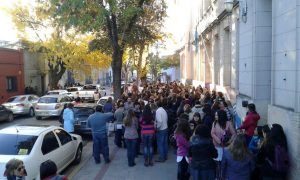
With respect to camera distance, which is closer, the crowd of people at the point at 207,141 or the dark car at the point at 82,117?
the crowd of people at the point at 207,141

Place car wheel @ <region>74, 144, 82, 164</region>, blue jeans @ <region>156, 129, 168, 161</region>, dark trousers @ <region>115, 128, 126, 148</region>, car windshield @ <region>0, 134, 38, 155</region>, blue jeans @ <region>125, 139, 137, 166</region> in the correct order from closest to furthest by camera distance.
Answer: car windshield @ <region>0, 134, 38, 155</region> < blue jeans @ <region>125, 139, 137, 166</region> < blue jeans @ <region>156, 129, 168, 161</region> < car wheel @ <region>74, 144, 82, 164</region> < dark trousers @ <region>115, 128, 126, 148</region>

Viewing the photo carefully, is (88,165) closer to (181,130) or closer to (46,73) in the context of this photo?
(181,130)

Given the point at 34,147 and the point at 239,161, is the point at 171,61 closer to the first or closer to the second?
the point at 34,147

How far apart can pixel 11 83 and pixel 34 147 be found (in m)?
27.0

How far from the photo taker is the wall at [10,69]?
103 feet

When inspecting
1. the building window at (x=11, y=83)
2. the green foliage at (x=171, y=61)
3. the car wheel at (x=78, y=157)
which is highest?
the green foliage at (x=171, y=61)

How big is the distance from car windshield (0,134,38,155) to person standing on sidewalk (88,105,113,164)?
8.10 feet

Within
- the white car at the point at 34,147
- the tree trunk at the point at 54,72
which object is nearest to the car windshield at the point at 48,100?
the white car at the point at 34,147

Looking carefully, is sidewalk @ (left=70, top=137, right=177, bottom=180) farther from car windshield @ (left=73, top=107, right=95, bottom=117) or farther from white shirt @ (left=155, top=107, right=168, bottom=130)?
car windshield @ (left=73, top=107, right=95, bottom=117)

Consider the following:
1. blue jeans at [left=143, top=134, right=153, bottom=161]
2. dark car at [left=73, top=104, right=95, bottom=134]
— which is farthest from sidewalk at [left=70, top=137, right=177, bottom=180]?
dark car at [left=73, top=104, right=95, bottom=134]

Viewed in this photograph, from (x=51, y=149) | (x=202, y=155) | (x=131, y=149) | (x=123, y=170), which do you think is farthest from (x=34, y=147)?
(x=202, y=155)

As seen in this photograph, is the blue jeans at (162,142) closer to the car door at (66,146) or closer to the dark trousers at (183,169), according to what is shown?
the dark trousers at (183,169)

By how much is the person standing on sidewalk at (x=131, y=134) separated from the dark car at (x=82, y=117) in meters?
5.09

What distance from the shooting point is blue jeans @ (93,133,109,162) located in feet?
36.0
